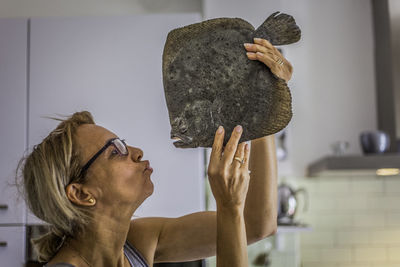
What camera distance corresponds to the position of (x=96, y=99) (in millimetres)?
2219

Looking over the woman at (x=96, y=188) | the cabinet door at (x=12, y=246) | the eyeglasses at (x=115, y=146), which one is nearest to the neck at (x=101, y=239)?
the woman at (x=96, y=188)

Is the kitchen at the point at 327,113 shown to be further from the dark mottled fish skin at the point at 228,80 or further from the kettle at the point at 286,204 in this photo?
the dark mottled fish skin at the point at 228,80

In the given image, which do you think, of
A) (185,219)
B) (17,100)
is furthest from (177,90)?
(17,100)

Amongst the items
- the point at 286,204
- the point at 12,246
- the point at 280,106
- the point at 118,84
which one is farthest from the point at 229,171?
the point at 286,204

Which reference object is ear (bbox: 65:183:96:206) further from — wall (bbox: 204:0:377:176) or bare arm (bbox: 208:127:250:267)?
wall (bbox: 204:0:377:176)

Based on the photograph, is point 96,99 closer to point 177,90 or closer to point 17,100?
point 17,100

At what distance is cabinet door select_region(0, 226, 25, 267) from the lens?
218cm

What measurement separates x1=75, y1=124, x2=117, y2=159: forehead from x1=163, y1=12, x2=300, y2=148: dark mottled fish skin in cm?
20

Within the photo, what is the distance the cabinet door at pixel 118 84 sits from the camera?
2168 mm

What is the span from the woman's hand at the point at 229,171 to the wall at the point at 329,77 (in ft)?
7.03

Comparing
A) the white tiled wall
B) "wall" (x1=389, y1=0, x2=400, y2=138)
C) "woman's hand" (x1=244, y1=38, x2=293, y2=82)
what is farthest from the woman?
"wall" (x1=389, y1=0, x2=400, y2=138)

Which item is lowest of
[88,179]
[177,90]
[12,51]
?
[88,179]

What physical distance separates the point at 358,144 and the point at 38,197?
2.37 meters

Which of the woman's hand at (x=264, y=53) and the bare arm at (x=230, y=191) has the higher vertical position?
the woman's hand at (x=264, y=53)
